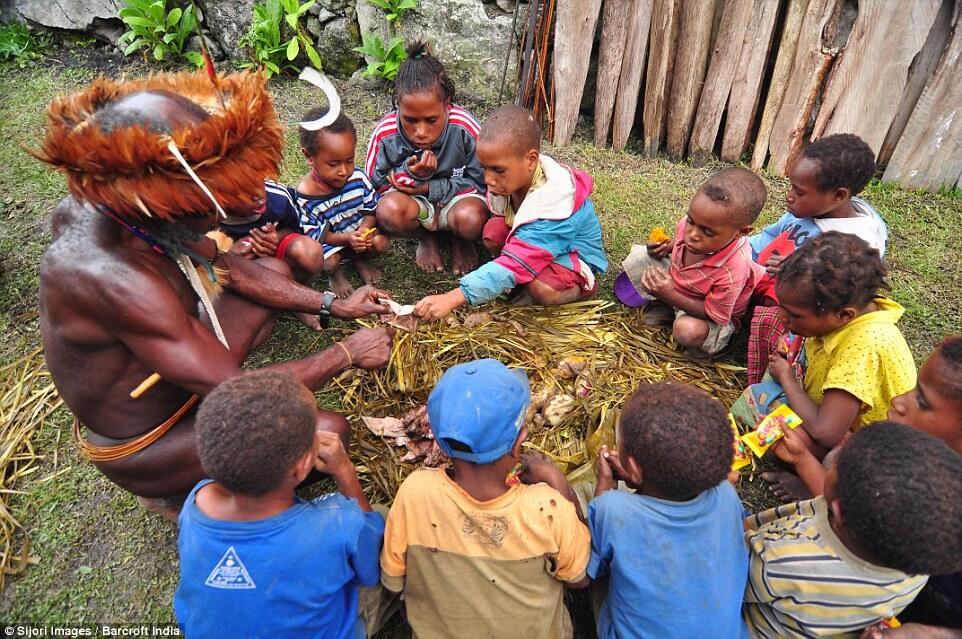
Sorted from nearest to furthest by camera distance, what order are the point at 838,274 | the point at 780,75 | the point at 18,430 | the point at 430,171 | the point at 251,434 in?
the point at 251,434 < the point at 838,274 < the point at 18,430 < the point at 430,171 < the point at 780,75

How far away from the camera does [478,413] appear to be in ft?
6.63

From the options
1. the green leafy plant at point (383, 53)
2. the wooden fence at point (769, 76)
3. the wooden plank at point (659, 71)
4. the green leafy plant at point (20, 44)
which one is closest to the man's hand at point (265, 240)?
the wooden fence at point (769, 76)

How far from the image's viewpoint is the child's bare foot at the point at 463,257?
14.4 ft

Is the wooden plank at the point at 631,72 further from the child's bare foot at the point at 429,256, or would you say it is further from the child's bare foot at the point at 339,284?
the child's bare foot at the point at 339,284

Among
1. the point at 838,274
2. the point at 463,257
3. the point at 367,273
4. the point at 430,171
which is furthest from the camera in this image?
the point at 463,257

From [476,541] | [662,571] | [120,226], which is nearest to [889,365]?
[662,571]

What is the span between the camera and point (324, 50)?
21.7ft

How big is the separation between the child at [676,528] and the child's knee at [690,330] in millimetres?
1490

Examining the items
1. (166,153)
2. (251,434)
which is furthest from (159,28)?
(251,434)

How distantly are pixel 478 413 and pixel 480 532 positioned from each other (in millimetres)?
443

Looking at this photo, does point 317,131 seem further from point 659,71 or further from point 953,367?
point 953,367

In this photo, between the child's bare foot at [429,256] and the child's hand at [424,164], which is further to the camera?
the child's bare foot at [429,256]

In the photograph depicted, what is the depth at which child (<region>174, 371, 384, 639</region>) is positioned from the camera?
74.0 inches

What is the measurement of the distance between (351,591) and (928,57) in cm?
580
